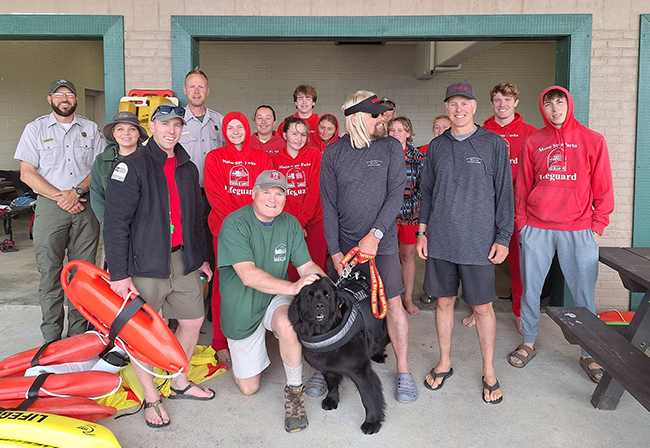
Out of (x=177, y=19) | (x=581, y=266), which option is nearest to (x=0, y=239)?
(x=177, y=19)

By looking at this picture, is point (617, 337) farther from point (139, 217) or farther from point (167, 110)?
point (167, 110)

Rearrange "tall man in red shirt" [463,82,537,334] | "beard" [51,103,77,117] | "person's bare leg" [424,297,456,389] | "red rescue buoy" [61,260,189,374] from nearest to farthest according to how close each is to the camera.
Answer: "red rescue buoy" [61,260,189,374]
"person's bare leg" [424,297,456,389]
"beard" [51,103,77,117]
"tall man in red shirt" [463,82,537,334]

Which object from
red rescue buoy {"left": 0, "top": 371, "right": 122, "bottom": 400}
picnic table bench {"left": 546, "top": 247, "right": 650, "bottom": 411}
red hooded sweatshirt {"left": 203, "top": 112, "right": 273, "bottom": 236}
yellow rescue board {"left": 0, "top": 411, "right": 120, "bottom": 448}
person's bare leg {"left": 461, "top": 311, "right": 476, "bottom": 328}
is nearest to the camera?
yellow rescue board {"left": 0, "top": 411, "right": 120, "bottom": 448}

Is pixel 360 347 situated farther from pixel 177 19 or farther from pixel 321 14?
pixel 177 19

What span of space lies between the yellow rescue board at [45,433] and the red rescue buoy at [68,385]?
356 millimetres

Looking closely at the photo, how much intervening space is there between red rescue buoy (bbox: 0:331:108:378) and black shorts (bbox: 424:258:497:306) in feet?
5.81

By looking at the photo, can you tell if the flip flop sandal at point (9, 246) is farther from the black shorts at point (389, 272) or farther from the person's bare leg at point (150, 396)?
the black shorts at point (389, 272)

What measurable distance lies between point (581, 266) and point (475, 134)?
3.44 feet

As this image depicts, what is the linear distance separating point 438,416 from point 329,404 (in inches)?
21.4

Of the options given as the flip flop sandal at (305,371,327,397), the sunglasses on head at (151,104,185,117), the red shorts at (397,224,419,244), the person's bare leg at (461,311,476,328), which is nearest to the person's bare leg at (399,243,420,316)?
the red shorts at (397,224,419,244)

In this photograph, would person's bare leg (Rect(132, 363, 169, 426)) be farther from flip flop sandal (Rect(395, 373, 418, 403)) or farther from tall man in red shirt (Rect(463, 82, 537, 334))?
tall man in red shirt (Rect(463, 82, 537, 334))

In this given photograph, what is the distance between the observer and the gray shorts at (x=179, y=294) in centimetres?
239

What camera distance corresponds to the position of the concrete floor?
2.20 m

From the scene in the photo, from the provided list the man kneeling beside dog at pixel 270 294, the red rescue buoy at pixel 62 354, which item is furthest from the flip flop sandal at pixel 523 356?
the red rescue buoy at pixel 62 354
